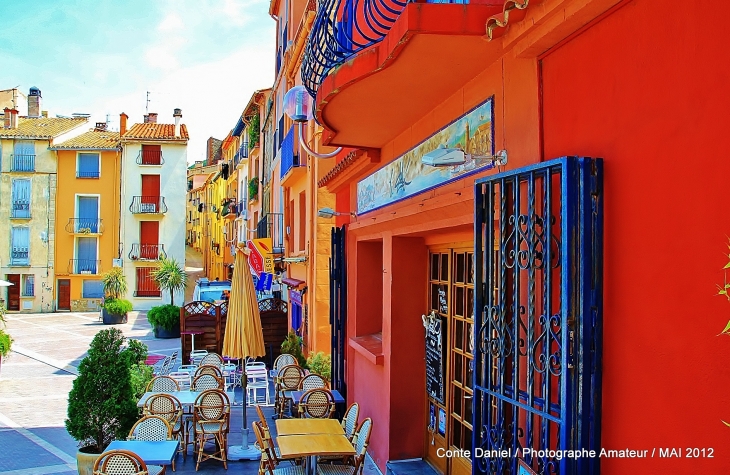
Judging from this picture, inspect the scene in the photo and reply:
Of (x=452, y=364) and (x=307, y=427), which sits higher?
(x=452, y=364)

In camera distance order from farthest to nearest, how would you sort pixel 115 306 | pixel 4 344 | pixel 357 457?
pixel 115 306
pixel 4 344
pixel 357 457

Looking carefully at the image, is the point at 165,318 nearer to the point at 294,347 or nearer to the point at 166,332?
the point at 166,332

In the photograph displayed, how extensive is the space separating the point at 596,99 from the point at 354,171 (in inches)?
243

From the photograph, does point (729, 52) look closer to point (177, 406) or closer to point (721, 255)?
point (721, 255)

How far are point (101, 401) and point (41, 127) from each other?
127 feet

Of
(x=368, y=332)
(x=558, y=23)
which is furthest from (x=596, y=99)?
(x=368, y=332)

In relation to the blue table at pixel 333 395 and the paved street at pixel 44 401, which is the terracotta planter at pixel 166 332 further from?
the blue table at pixel 333 395

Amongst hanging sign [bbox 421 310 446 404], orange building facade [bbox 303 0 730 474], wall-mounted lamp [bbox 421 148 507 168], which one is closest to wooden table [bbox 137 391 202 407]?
hanging sign [bbox 421 310 446 404]

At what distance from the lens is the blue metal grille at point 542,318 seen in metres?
3.43

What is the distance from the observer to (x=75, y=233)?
40281 mm

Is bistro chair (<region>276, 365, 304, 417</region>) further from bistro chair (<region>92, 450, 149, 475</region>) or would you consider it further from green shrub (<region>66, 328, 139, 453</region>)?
bistro chair (<region>92, 450, 149, 475</region>)

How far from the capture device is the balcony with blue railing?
3.95 metres

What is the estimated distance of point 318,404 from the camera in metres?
10.1

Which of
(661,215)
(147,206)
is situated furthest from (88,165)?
(661,215)
